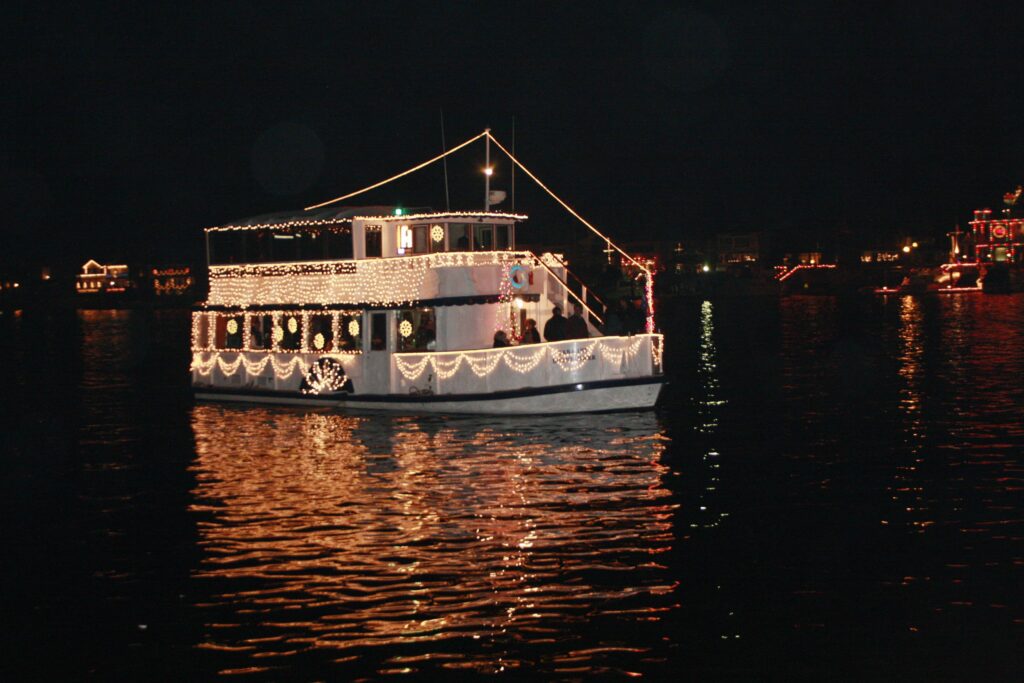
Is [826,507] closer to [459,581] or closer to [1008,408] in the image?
[459,581]

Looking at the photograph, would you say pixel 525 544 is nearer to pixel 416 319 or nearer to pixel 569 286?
pixel 416 319

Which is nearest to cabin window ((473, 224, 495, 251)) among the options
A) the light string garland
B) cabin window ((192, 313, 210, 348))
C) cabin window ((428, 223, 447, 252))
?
cabin window ((428, 223, 447, 252))

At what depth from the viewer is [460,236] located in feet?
104

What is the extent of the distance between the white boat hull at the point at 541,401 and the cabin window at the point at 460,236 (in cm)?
394

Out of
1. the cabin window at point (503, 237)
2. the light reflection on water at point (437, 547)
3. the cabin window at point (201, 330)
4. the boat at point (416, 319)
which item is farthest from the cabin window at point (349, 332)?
the cabin window at point (201, 330)

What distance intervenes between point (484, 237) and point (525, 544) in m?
16.0

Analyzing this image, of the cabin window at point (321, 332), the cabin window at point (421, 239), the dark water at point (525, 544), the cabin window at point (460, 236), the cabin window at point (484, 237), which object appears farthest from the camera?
Result: the cabin window at point (321, 332)

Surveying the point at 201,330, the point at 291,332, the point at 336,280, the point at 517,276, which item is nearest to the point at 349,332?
the point at 336,280

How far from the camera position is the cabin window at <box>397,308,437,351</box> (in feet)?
103

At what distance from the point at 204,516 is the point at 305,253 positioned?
15.4m

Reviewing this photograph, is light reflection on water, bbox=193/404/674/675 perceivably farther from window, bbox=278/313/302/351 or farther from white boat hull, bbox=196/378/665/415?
window, bbox=278/313/302/351

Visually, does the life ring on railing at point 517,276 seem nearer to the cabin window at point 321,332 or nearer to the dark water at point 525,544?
the dark water at point 525,544

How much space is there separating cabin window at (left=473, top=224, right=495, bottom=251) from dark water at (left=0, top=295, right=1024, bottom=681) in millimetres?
4801

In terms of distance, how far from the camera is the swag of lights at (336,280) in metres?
31.1
